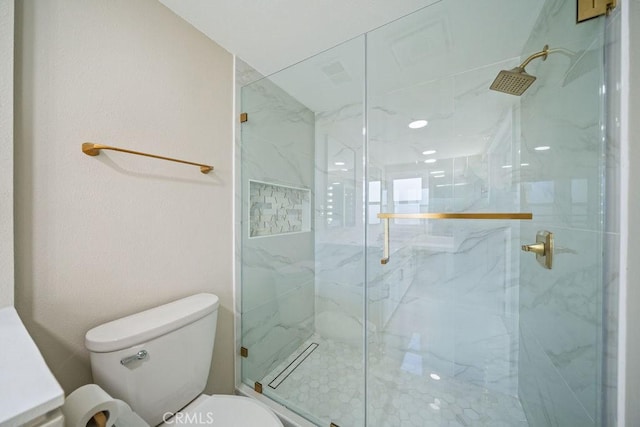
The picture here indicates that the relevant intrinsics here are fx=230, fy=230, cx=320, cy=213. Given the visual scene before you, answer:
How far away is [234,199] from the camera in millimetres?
1435

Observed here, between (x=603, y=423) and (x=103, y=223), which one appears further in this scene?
(x=103, y=223)

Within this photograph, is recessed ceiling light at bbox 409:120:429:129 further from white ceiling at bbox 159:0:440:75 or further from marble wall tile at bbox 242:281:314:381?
marble wall tile at bbox 242:281:314:381

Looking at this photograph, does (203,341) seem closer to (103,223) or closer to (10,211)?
(103,223)

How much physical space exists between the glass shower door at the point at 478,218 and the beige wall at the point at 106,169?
0.99 meters

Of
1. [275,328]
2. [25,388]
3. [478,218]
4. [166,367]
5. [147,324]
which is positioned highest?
[478,218]

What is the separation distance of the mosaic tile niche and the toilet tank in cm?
61

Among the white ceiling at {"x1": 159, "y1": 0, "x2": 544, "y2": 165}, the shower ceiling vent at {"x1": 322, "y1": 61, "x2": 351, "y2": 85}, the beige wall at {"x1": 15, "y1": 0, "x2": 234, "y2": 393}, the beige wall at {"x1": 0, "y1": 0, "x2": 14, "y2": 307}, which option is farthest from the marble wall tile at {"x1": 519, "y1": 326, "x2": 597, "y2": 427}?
the beige wall at {"x1": 0, "y1": 0, "x2": 14, "y2": 307}

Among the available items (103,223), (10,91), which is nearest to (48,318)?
(103,223)

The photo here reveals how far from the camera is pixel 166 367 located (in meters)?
0.90

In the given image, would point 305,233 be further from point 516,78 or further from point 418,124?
point 516,78

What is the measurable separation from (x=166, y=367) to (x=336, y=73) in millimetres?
1727

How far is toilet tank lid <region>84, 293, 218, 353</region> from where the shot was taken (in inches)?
30.6

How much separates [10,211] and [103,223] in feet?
0.79

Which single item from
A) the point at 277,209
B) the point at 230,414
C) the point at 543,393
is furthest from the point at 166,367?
the point at 543,393
